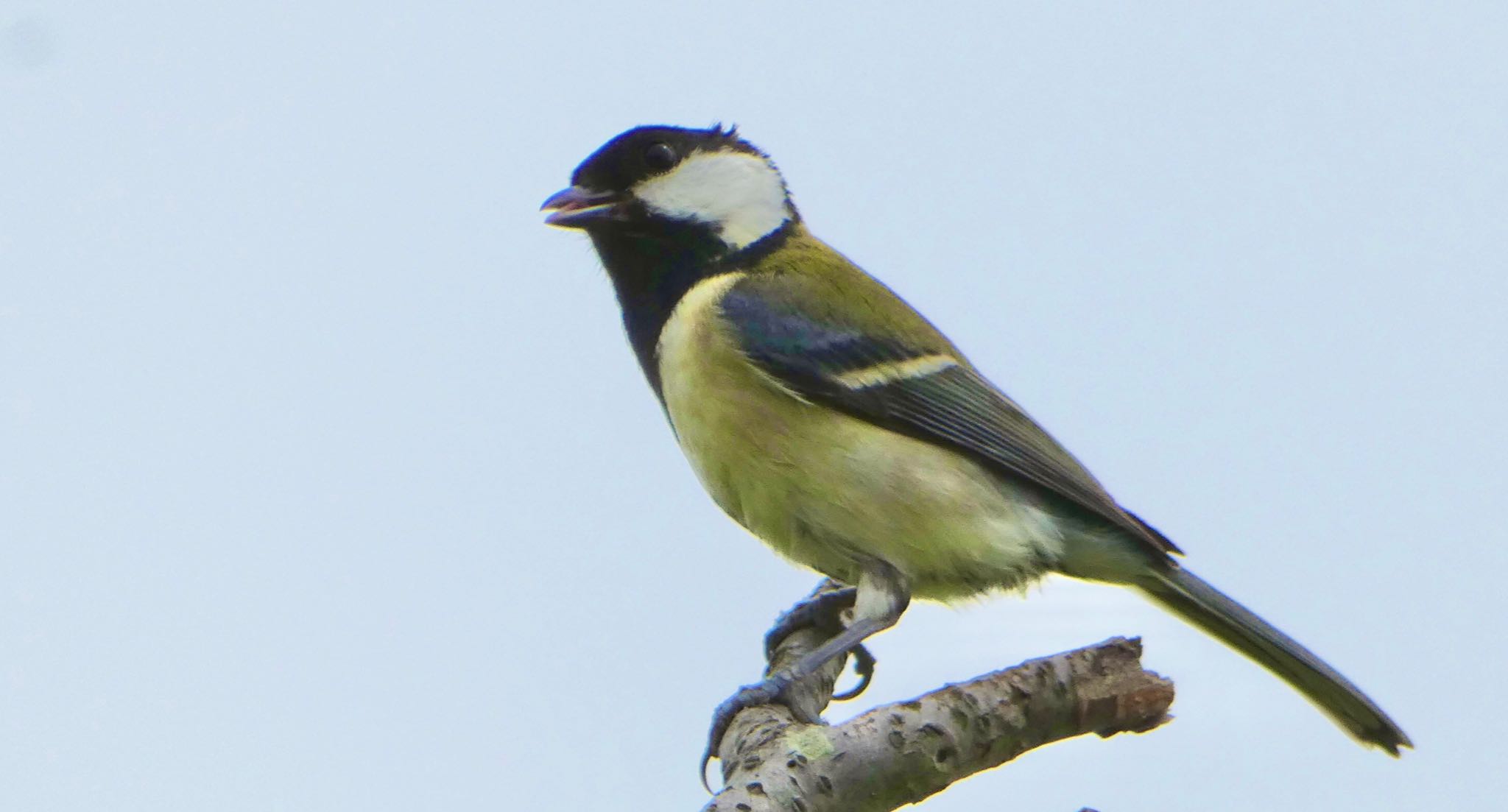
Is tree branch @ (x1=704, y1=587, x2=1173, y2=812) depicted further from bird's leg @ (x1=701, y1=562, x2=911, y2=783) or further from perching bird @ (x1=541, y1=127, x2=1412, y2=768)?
perching bird @ (x1=541, y1=127, x2=1412, y2=768)

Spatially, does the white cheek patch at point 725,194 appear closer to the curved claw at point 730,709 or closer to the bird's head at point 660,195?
the bird's head at point 660,195

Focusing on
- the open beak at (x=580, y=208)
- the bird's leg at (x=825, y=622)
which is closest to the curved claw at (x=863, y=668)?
the bird's leg at (x=825, y=622)

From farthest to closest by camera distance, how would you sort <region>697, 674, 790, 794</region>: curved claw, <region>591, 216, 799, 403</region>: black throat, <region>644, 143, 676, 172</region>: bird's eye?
<region>644, 143, 676, 172</region>: bird's eye, <region>591, 216, 799, 403</region>: black throat, <region>697, 674, 790, 794</region>: curved claw

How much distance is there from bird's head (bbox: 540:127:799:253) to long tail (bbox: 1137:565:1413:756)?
167cm

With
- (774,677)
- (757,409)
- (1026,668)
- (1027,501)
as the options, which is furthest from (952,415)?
(1026,668)

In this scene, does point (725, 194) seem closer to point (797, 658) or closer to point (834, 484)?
point (834, 484)

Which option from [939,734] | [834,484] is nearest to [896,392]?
[834,484]

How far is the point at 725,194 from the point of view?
14.9 ft

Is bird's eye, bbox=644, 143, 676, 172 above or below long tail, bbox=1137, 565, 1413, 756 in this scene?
above

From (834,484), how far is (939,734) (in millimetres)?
1168

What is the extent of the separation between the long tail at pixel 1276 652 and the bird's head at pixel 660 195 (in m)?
1.67

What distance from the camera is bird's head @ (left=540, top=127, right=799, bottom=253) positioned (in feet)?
14.4

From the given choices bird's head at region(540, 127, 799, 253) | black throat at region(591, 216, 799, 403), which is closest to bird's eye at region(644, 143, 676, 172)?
bird's head at region(540, 127, 799, 253)

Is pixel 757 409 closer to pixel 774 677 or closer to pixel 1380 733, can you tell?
pixel 774 677
